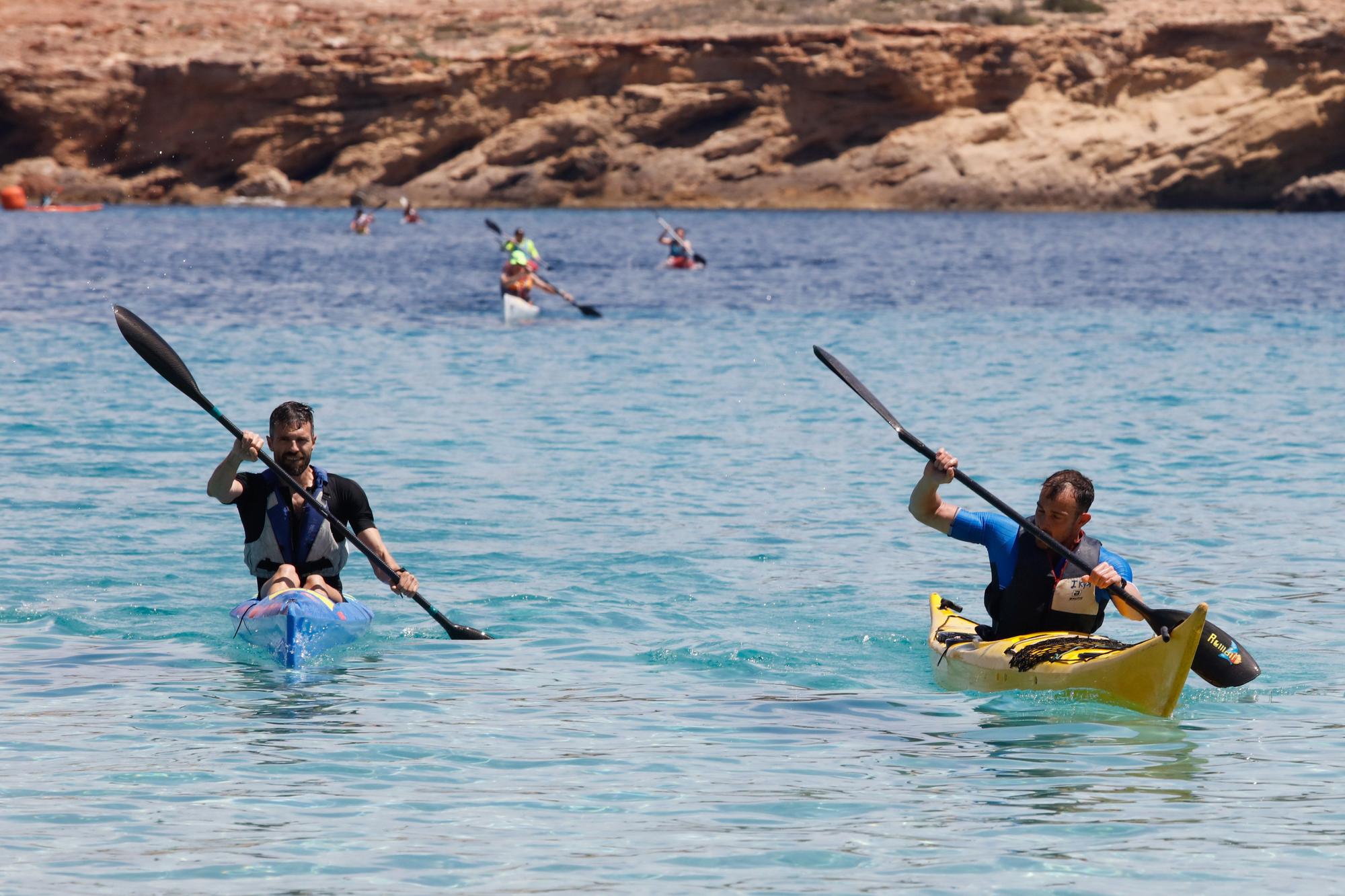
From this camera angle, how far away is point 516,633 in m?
10.1

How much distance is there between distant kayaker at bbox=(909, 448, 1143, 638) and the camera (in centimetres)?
816

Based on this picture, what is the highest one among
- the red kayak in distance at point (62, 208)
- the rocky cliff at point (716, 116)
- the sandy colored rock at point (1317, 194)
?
the rocky cliff at point (716, 116)

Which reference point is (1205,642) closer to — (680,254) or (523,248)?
(523,248)

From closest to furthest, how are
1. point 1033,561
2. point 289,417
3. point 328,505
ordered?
point 1033,561, point 289,417, point 328,505

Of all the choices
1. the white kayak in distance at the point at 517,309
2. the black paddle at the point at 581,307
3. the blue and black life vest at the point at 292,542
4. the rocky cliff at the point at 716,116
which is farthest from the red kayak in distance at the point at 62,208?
the blue and black life vest at the point at 292,542

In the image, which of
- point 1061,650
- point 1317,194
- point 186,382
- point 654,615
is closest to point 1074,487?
point 1061,650

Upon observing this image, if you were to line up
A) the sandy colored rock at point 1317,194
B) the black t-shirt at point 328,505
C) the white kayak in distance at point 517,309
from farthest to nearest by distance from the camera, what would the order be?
the sandy colored rock at point 1317,194 < the white kayak in distance at point 517,309 < the black t-shirt at point 328,505

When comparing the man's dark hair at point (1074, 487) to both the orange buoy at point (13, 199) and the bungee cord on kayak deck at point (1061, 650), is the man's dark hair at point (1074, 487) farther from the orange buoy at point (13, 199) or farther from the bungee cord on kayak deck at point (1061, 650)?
the orange buoy at point (13, 199)

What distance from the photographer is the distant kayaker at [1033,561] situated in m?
8.16

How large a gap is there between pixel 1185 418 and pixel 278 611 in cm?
1289

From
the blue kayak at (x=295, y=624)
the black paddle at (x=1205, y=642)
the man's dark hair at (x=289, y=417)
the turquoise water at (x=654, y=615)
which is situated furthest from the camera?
the blue kayak at (x=295, y=624)

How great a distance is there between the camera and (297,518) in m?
9.09

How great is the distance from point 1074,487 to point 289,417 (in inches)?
156

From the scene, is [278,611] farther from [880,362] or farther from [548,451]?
[880,362]
